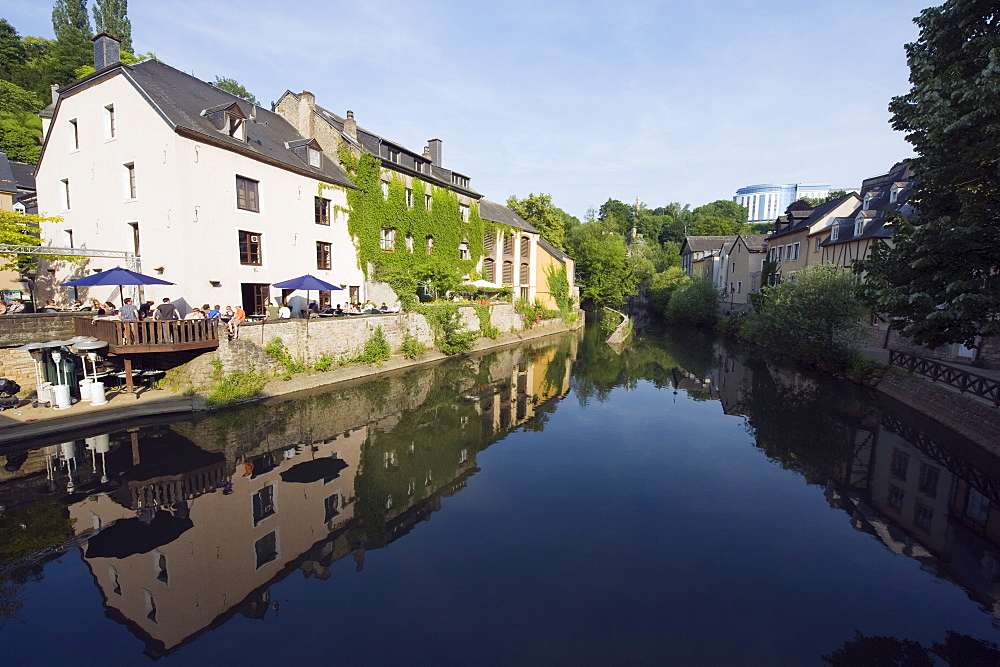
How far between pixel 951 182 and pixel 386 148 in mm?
25622

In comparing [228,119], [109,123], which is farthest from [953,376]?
[109,123]

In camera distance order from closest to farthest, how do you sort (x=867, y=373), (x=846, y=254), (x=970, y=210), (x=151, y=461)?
1. (x=970, y=210)
2. (x=151, y=461)
3. (x=867, y=373)
4. (x=846, y=254)

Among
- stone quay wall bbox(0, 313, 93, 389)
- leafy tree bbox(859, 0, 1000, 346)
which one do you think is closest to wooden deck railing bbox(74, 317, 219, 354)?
stone quay wall bbox(0, 313, 93, 389)

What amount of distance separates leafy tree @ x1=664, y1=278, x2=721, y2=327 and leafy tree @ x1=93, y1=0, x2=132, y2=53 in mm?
67635

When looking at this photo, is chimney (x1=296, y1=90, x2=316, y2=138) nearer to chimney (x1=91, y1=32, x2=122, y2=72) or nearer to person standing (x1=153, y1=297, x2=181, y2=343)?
chimney (x1=91, y1=32, x2=122, y2=72)

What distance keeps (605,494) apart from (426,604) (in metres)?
5.01

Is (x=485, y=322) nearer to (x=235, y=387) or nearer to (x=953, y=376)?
(x=235, y=387)

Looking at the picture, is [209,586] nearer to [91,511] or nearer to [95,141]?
[91,511]

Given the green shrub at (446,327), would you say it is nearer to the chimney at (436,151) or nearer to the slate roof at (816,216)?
the chimney at (436,151)

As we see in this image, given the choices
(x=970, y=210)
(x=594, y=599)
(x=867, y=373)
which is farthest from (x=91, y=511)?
(x=867, y=373)

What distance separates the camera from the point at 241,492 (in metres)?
9.84

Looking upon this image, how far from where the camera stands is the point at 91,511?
8820 millimetres

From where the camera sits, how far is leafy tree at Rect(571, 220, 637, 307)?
5403cm

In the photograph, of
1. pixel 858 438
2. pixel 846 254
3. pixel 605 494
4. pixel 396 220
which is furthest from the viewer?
pixel 846 254
